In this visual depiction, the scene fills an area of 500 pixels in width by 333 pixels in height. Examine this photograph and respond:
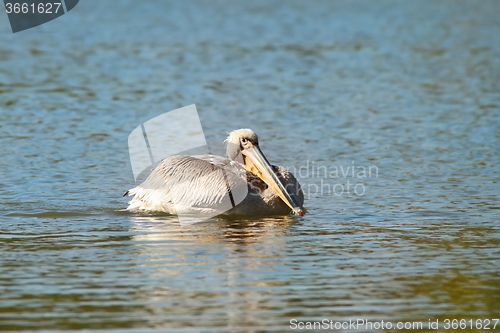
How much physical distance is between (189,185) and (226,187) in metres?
0.37

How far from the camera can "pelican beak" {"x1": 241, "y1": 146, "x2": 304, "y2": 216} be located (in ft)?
23.7

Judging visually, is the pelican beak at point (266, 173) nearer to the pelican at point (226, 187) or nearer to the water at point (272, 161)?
the pelican at point (226, 187)

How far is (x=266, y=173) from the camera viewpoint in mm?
7449

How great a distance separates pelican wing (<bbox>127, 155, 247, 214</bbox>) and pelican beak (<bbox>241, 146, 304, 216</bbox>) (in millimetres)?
115

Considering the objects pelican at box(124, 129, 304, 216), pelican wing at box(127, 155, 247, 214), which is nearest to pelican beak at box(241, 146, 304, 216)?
pelican at box(124, 129, 304, 216)

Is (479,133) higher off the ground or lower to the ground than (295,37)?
lower

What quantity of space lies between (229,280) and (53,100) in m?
7.77

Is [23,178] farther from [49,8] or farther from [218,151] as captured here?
[49,8]

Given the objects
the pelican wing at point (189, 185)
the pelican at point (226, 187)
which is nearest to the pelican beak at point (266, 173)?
the pelican at point (226, 187)

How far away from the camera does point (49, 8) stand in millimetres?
21484

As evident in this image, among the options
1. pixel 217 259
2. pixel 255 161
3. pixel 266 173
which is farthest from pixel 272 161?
pixel 217 259

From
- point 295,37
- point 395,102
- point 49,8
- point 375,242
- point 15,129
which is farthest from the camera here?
point 49,8

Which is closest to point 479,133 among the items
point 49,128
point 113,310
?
point 49,128

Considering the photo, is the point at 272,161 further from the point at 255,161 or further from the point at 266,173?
the point at 266,173
